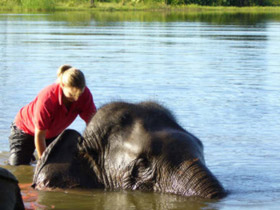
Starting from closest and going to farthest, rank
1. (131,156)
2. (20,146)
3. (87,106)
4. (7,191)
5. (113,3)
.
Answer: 1. (7,191)
2. (131,156)
3. (87,106)
4. (20,146)
5. (113,3)

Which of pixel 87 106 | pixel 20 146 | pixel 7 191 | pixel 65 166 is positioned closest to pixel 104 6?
pixel 20 146

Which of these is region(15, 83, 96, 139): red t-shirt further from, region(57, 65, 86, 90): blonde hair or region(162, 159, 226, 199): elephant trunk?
region(162, 159, 226, 199): elephant trunk

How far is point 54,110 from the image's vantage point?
6539 mm

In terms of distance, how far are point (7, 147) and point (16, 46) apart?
50.9ft

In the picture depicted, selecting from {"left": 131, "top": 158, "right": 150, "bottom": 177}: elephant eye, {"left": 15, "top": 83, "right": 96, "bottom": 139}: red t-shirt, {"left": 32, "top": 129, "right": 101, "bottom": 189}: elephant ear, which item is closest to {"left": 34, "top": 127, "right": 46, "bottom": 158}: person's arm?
{"left": 15, "top": 83, "right": 96, "bottom": 139}: red t-shirt

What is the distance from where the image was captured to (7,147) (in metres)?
9.10

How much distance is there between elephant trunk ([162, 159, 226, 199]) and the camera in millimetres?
5648

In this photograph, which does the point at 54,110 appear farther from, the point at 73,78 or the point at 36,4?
the point at 36,4

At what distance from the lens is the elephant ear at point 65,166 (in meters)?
6.13

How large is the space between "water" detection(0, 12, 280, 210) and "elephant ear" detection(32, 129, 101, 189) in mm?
140

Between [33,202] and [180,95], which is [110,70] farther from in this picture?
[33,202]

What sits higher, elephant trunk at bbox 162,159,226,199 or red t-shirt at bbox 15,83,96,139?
red t-shirt at bbox 15,83,96,139

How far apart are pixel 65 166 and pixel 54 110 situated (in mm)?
Answer: 686

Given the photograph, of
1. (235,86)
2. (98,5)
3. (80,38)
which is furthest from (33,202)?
(98,5)
